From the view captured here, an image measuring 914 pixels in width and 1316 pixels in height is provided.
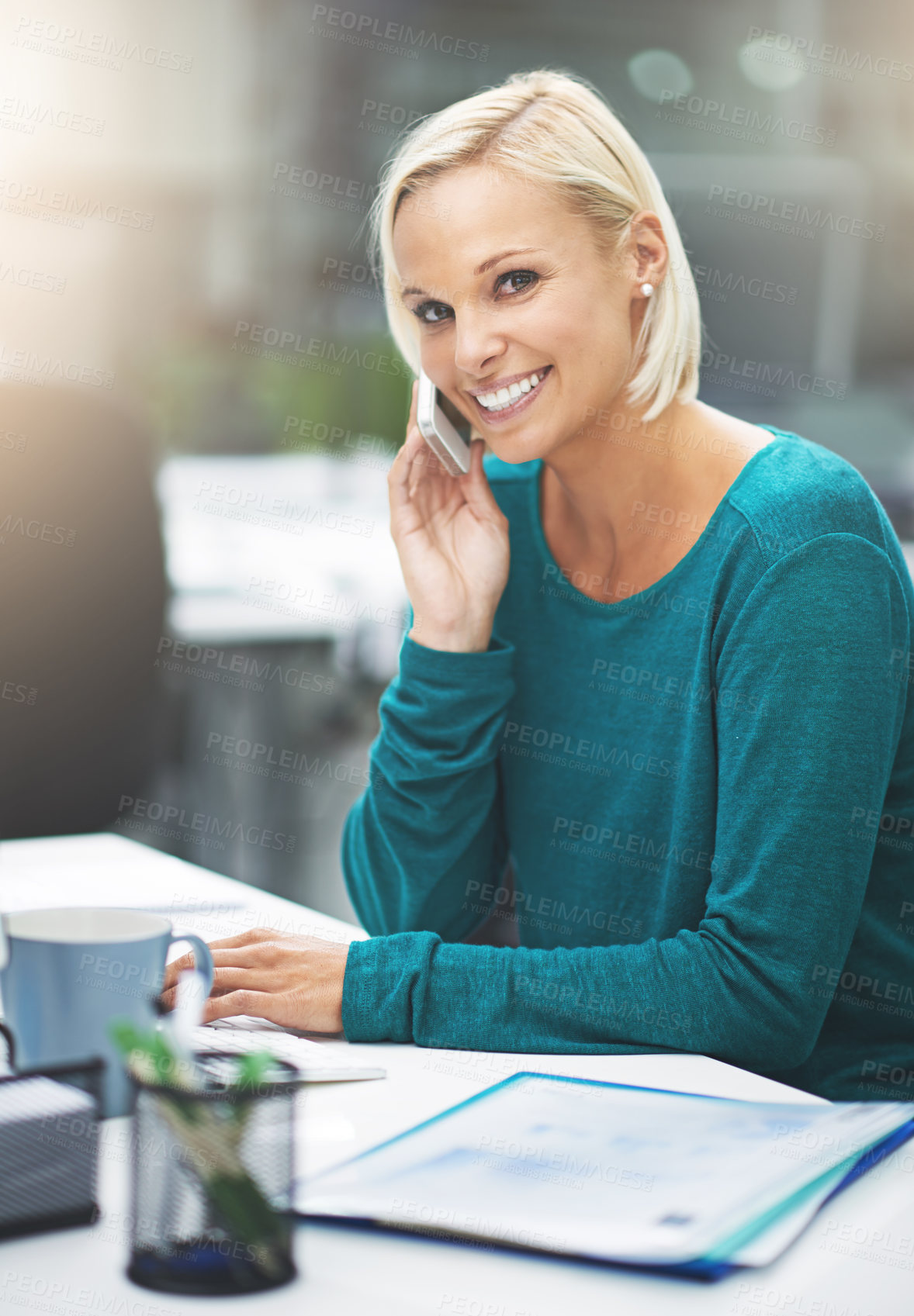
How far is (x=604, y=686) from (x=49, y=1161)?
0.73 meters

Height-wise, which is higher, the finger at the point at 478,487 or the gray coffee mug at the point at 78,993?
the finger at the point at 478,487

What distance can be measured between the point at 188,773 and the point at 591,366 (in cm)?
243

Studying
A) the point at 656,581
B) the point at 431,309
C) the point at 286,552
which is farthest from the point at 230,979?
the point at 286,552

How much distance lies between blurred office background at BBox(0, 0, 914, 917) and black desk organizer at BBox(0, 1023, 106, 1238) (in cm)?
147

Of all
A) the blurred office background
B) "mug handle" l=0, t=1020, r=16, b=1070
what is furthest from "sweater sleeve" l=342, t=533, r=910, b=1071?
the blurred office background

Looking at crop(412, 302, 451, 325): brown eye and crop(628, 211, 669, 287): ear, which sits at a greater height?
crop(628, 211, 669, 287): ear

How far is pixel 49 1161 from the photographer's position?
0.57 metres

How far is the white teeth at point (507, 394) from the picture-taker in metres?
1.16

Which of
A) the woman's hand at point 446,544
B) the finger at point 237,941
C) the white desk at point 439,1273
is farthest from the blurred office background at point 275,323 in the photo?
the white desk at point 439,1273

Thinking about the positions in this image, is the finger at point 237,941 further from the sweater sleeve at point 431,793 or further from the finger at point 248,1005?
the sweater sleeve at point 431,793

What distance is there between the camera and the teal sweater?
86 cm

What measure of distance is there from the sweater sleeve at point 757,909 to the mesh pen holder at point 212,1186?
0.31 metres

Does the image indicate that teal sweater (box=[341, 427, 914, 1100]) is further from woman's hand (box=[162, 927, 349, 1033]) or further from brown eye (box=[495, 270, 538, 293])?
brown eye (box=[495, 270, 538, 293])

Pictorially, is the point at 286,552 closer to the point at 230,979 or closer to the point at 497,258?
the point at 497,258
